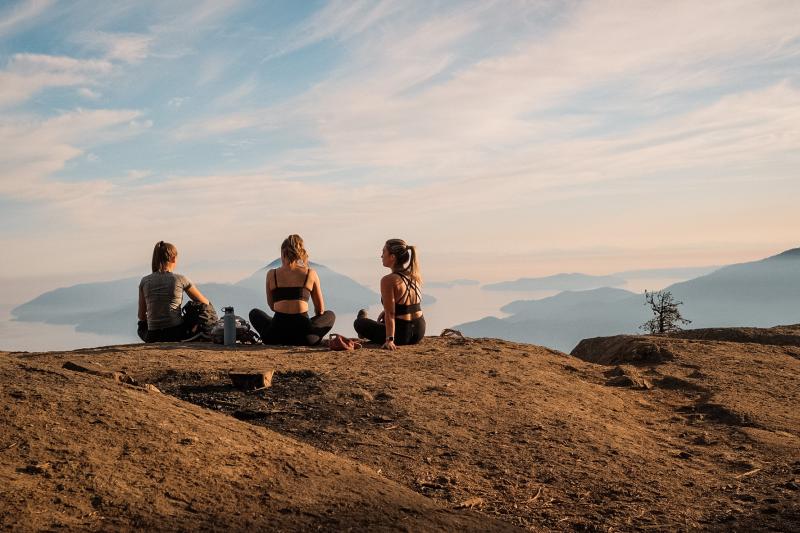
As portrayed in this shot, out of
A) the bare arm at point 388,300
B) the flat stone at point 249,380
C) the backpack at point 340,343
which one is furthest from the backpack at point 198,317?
the flat stone at point 249,380

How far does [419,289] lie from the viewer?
39.0 feet

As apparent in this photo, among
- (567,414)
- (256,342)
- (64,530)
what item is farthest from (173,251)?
(64,530)

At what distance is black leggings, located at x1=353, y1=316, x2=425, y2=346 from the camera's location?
39.8 ft

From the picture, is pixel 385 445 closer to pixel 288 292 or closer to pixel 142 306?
pixel 288 292

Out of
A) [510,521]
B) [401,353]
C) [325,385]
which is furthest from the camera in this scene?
[401,353]

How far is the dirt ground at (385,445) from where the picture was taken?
5289 mm

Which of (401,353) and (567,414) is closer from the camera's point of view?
(567,414)

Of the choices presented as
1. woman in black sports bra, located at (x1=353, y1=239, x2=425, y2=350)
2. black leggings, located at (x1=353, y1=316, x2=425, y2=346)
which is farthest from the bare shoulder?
black leggings, located at (x1=353, y1=316, x2=425, y2=346)

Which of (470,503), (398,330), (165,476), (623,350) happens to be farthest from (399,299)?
(165,476)

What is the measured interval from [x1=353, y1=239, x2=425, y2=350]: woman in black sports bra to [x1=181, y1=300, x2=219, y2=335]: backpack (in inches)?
98.7

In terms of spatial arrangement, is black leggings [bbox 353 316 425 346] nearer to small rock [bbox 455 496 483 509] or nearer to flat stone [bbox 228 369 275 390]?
flat stone [bbox 228 369 275 390]

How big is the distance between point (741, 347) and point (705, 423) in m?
5.78

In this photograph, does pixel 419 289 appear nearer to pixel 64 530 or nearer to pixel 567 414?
pixel 567 414

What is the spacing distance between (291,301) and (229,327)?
3.39 ft
